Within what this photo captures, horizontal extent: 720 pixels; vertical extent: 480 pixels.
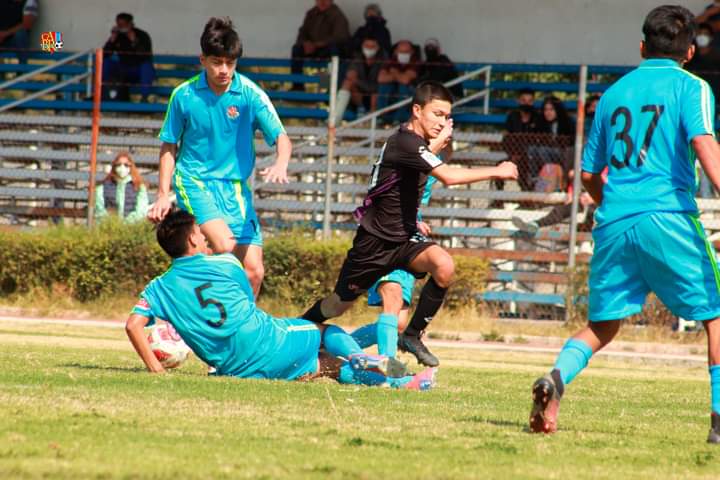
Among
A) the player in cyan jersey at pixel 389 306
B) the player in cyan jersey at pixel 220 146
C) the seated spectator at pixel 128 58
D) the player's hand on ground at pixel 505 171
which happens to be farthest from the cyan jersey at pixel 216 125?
the seated spectator at pixel 128 58

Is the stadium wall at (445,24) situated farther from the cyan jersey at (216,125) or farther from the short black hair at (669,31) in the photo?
the short black hair at (669,31)

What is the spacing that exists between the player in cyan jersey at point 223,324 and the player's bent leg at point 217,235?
0.89m

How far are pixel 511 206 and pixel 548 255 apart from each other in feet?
6.33

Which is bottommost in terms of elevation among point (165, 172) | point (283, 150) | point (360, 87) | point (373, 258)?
point (373, 258)

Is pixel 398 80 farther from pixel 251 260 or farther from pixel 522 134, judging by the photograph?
pixel 251 260

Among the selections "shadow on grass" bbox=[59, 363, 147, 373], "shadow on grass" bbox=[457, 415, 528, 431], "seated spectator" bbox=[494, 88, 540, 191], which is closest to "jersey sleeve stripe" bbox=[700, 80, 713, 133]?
"shadow on grass" bbox=[457, 415, 528, 431]

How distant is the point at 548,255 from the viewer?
64.3 ft

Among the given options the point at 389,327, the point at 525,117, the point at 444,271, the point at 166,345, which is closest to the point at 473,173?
the point at 444,271

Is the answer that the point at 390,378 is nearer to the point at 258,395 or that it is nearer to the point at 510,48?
the point at 258,395

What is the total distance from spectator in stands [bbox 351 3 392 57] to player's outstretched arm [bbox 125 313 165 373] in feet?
52.4

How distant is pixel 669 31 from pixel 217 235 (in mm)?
4069

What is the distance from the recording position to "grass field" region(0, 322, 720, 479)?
208 inches

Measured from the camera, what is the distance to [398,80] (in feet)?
77.0

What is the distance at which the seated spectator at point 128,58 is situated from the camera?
2409 centimetres
